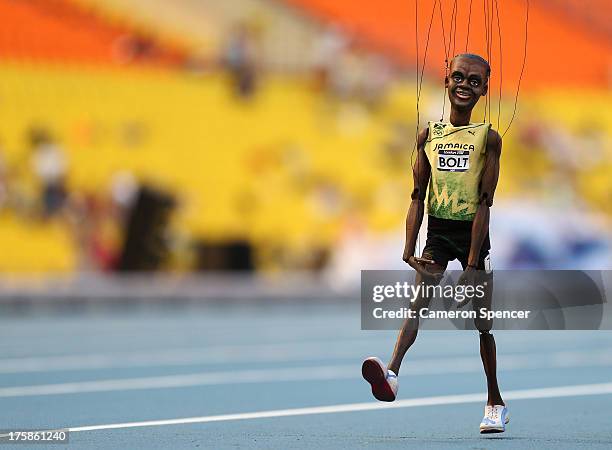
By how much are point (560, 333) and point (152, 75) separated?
512 inches

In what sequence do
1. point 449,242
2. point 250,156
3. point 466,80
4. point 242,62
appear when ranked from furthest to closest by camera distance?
point 242,62, point 250,156, point 449,242, point 466,80

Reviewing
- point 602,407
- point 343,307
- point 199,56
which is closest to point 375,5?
point 199,56

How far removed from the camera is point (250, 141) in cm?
3130

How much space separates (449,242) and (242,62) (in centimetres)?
2463

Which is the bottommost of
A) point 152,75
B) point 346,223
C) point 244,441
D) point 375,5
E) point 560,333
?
point 244,441

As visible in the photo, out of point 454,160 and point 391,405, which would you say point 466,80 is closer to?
point 454,160

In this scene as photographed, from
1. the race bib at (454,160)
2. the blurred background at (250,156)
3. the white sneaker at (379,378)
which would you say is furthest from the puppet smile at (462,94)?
the blurred background at (250,156)

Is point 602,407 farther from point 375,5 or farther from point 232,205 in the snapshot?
point 375,5

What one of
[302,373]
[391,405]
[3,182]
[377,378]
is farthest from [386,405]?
[3,182]

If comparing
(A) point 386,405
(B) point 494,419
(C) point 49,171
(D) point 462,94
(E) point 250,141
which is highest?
(E) point 250,141

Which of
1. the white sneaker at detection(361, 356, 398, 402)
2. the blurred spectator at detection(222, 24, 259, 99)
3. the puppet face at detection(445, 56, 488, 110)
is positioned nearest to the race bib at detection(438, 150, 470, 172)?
the puppet face at detection(445, 56, 488, 110)

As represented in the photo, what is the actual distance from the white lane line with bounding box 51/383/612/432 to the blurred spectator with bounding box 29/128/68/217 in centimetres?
1789

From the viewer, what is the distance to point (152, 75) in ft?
102

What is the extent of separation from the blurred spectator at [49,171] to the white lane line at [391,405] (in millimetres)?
17894
